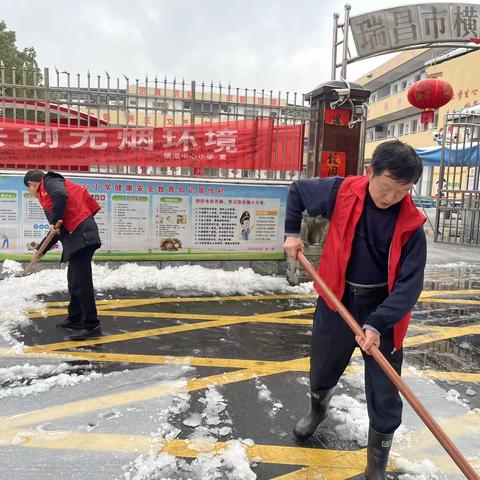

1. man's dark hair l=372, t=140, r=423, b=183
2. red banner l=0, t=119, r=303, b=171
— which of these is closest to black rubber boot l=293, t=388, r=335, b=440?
man's dark hair l=372, t=140, r=423, b=183

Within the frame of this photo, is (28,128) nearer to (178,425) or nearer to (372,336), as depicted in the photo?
(178,425)

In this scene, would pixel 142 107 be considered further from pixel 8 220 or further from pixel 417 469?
pixel 417 469

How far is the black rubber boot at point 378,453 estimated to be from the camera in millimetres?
2369

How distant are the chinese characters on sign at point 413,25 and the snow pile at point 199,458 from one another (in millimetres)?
6661

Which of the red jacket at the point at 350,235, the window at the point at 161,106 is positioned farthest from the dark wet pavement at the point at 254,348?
the window at the point at 161,106

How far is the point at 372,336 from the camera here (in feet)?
7.07

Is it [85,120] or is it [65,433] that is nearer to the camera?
[65,433]

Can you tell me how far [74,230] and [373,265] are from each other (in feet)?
9.90

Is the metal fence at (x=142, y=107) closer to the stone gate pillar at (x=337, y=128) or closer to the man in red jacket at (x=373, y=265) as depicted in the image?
the stone gate pillar at (x=337, y=128)

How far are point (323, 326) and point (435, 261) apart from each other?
7.60 meters

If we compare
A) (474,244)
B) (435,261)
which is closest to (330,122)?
(435,261)

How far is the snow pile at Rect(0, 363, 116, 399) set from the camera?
3.33 metres

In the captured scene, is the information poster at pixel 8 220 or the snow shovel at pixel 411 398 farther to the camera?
the information poster at pixel 8 220

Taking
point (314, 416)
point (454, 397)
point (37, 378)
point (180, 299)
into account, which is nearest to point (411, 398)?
point (314, 416)
